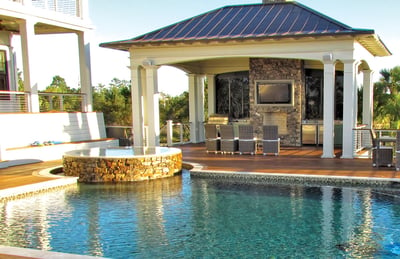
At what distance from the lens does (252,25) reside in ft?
49.6

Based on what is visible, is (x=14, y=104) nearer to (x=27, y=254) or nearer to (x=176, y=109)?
(x=27, y=254)

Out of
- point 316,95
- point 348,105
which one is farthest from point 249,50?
point 316,95

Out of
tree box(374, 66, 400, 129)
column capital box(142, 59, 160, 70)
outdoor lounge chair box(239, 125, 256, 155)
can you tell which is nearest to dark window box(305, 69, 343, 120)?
tree box(374, 66, 400, 129)

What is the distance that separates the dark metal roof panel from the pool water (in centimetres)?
562

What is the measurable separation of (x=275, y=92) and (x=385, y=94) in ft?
19.6

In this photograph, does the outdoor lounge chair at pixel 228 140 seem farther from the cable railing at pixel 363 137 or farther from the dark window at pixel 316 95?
the dark window at pixel 316 95

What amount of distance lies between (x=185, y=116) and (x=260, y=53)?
657 inches

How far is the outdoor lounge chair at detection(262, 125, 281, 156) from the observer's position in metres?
14.2

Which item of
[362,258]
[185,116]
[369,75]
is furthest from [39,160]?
[185,116]

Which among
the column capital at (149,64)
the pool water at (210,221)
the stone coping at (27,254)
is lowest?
the pool water at (210,221)

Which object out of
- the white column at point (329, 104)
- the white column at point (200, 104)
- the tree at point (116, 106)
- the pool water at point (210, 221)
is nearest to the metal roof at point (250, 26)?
the white column at point (329, 104)

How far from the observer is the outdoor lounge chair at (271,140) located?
46.6 ft

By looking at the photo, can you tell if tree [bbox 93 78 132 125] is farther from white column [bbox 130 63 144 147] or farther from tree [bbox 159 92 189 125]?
white column [bbox 130 63 144 147]

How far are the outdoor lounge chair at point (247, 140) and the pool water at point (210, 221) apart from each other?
4016 millimetres
